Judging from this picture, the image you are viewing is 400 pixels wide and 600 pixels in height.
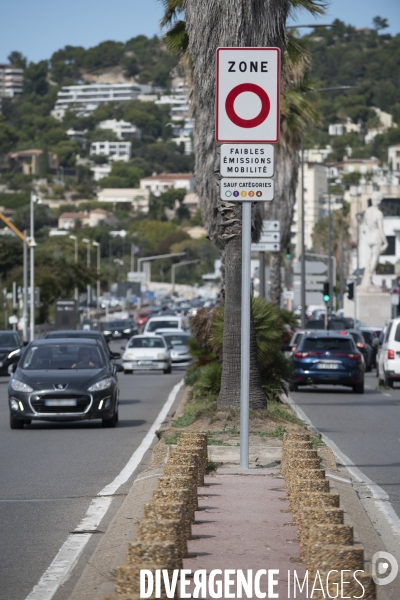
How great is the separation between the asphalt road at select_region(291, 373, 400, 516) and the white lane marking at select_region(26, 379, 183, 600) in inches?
103

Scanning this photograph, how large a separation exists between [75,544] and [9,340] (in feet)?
101

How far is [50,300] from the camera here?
89562mm

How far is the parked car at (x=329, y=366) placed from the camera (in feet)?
99.7

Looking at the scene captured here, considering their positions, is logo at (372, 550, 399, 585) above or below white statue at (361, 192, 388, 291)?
below

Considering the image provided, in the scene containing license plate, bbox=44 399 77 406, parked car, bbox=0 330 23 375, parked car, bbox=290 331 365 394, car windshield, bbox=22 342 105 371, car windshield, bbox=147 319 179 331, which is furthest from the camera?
car windshield, bbox=147 319 179 331

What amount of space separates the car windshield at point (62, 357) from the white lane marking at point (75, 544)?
545 centimetres

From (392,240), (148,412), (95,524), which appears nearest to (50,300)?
(392,240)

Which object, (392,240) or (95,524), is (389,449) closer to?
(95,524)

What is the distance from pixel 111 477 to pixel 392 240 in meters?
102

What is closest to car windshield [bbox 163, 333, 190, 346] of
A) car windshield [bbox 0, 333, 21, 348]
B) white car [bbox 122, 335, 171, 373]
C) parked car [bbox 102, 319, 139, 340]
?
white car [bbox 122, 335, 171, 373]

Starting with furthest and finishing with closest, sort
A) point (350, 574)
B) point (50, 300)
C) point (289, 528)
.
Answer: point (50, 300) → point (289, 528) → point (350, 574)

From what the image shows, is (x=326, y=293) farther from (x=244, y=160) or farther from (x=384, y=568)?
(x=384, y=568)

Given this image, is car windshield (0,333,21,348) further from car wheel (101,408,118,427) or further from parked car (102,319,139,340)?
parked car (102,319,139,340)

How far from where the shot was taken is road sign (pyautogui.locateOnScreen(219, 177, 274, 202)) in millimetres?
11664
